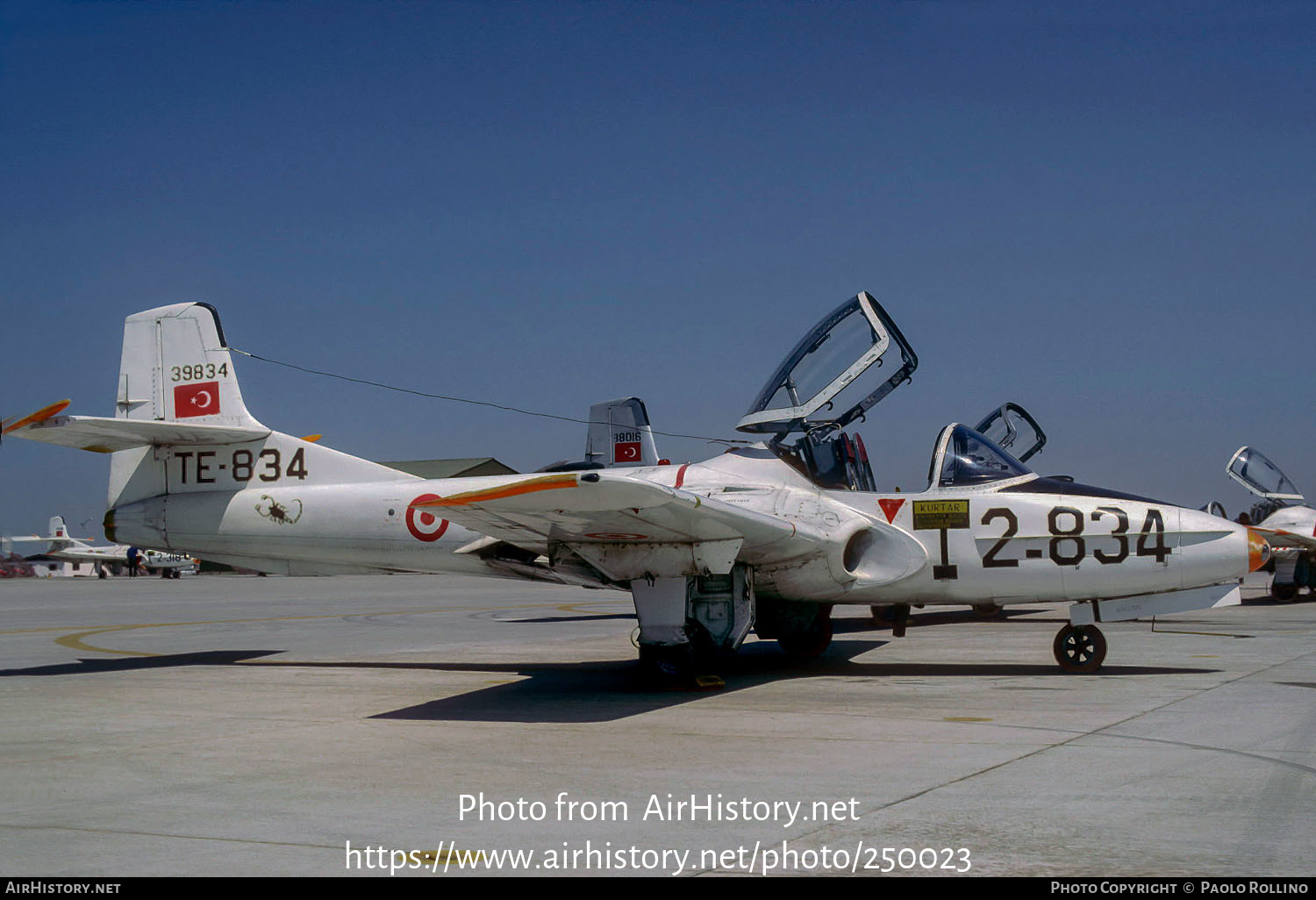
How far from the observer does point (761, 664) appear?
1284 centimetres

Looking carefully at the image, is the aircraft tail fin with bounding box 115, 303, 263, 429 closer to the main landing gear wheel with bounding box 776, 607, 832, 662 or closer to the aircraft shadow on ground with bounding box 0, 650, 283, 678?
the aircraft shadow on ground with bounding box 0, 650, 283, 678

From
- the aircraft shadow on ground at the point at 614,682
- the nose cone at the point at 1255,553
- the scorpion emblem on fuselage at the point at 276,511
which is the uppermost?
the scorpion emblem on fuselage at the point at 276,511

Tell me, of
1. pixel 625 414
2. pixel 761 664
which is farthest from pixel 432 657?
pixel 625 414

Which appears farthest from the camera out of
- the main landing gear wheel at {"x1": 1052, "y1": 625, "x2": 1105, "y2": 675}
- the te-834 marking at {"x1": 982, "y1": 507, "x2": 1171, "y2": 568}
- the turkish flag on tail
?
the turkish flag on tail

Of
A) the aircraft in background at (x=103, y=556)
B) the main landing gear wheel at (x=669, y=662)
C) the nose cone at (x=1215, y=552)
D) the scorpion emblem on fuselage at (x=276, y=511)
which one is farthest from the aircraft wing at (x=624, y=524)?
the aircraft in background at (x=103, y=556)

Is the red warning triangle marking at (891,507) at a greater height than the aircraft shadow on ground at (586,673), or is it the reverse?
the red warning triangle marking at (891,507)

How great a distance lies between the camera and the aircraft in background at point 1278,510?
26.3 m

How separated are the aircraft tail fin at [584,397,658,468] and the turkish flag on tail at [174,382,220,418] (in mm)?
12759

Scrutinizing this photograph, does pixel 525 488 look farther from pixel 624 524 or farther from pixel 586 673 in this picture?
pixel 586 673

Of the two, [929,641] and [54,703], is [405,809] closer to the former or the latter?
[54,703]

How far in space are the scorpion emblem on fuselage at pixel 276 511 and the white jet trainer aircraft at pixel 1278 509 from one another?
901 inches

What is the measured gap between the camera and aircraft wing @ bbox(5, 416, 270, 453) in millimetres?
11172

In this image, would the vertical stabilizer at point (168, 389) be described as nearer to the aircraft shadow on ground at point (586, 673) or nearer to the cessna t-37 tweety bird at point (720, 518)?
the cessna t-37 tweety bird at point (720, 518)

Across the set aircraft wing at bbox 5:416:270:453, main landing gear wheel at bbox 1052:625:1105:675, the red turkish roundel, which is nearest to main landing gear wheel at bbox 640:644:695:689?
the red turkish roundel
